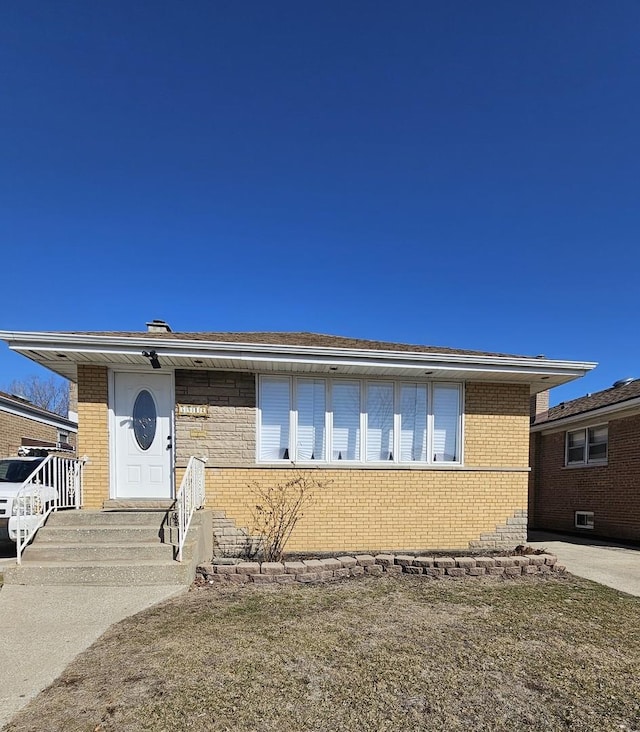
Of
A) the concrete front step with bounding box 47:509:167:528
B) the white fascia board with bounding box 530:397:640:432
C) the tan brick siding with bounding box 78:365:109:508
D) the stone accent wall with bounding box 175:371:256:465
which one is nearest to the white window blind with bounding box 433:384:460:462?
the stone accent wall with bounding box 175:371:256:465

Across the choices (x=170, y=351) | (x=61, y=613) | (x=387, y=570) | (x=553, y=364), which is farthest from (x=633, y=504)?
(x=61, y=613)

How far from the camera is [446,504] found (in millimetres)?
7496

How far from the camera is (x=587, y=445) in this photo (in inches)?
465

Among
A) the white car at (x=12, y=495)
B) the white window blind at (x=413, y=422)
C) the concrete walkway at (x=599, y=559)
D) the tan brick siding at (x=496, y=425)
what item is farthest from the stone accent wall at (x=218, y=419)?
the concrete walkway at (x=599, y=559)

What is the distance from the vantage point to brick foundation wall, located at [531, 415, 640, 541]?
10148 millimetres

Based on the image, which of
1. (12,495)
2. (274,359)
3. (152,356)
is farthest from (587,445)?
(12,495)

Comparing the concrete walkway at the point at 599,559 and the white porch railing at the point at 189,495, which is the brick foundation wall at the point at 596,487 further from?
the white porch railing at the point at 189,495

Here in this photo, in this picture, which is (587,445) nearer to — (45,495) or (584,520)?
(584,520)

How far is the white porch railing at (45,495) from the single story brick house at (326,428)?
22cm

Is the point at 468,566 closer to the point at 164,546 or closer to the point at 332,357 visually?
the point at 332,357

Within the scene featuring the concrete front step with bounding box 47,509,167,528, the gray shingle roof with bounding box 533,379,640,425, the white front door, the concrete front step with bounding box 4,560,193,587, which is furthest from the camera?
the gray shingle roof with bounding box 533,379,640,425

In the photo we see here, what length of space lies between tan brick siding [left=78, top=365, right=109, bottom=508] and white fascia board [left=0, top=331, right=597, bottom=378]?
0.67m

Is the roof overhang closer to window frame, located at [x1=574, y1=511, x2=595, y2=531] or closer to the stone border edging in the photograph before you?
the stone border edging

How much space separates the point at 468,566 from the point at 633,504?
645 centimetres
